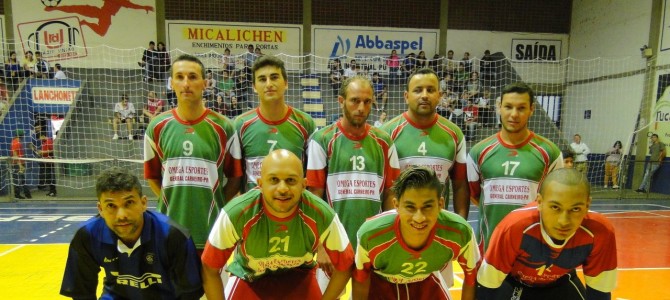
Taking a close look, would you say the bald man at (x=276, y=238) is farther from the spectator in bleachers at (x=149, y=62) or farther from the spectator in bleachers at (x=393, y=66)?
the spectator in bleachers at (x=393, y=66)

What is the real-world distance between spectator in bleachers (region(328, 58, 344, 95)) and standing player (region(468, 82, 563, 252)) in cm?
968

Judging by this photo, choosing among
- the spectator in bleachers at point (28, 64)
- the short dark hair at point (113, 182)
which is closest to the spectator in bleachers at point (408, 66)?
the spectator in bleachers at point (28, 64)

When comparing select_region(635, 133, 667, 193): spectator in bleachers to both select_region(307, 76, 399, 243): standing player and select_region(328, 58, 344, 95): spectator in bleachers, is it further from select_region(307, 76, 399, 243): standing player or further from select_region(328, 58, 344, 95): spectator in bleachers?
select_region(307, 76, 399, 243): standing player

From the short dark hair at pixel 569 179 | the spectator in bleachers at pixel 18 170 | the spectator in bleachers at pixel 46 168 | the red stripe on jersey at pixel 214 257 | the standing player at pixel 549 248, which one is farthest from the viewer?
the spectator in bleachers at pixel 46 168

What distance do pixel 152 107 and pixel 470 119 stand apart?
8.21 m

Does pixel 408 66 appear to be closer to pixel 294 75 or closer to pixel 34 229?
pixel 294 75

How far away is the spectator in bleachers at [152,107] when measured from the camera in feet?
35.1

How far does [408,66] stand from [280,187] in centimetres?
1198

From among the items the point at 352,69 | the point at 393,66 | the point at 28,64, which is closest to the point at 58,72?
the point at 28,64

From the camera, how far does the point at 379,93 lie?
12492mm

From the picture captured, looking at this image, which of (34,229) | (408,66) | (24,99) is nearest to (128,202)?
(34,229)

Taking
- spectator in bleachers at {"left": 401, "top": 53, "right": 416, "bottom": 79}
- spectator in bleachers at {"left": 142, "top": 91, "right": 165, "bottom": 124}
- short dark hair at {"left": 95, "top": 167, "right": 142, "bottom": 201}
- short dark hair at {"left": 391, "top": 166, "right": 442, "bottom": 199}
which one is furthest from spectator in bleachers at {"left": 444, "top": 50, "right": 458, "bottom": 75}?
short dark hair at {"left": 95, "top": 167, "right": 142, "bottom": 201}

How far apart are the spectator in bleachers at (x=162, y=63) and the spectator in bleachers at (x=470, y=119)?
8.45 metres

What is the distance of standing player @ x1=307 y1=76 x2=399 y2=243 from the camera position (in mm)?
2879
